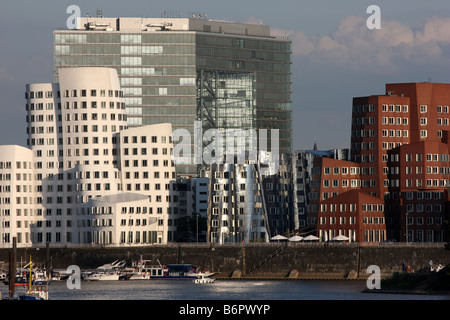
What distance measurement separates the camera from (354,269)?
578ft

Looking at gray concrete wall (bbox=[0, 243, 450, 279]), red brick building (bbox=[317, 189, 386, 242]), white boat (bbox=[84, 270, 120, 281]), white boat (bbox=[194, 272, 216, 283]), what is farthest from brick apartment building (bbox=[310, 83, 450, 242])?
white boat (bbox=[84, 270, 120, 281])

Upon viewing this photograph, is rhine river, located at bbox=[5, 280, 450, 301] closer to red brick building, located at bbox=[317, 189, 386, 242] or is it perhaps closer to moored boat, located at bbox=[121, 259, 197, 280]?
moored boat, located at bbox=[121, 259, 197, 280]

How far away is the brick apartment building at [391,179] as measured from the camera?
190 meters

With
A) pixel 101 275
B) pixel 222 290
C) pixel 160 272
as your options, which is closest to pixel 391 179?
pixel 160 272

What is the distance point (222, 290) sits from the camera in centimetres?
14750

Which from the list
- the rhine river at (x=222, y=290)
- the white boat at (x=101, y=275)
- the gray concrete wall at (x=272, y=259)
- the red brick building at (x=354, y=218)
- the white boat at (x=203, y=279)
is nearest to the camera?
the rhine river at (x=222, y=290)

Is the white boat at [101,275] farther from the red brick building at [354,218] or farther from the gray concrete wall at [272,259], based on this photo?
the red brick building at [354,218]

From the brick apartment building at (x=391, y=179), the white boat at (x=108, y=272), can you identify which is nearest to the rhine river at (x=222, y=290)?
the white boat at (x=108, y=272)

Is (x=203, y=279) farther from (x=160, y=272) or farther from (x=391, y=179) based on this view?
(x=391, y=179)

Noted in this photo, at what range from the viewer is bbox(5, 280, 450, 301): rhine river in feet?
424

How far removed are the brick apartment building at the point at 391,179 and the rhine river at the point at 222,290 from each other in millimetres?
24357

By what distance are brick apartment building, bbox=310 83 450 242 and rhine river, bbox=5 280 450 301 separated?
24.4 m
